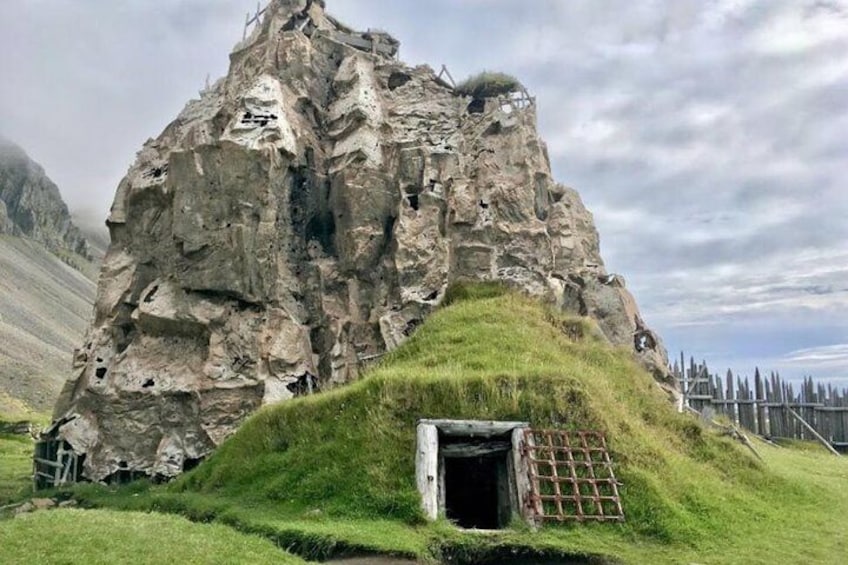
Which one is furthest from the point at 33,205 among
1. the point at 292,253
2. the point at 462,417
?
the point at 462,417

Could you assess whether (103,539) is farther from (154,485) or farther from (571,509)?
(154,485)

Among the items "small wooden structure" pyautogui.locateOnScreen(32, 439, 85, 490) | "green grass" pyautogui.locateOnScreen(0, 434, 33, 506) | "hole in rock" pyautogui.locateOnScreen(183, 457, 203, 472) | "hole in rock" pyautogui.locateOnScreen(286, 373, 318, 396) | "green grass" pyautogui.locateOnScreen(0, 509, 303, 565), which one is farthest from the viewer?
"green grass" pyautogui.locateOnScreen(0, 434, 33, 506)

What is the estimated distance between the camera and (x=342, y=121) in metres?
36.2

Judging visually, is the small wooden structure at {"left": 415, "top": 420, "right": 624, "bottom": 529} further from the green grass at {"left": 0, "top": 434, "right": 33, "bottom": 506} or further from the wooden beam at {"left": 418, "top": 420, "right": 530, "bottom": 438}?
the green grass at {"left": 0, "top": 434, "right": 33, "bottom": 506}

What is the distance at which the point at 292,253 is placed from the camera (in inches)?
1312

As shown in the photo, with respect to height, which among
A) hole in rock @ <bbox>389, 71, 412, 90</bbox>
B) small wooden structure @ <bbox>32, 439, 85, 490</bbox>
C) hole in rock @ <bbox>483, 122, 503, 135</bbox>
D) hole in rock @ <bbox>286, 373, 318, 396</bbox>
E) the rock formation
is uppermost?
the rock formation

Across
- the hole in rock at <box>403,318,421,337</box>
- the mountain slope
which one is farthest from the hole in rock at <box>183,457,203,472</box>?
the mountain slope

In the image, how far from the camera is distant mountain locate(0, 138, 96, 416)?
7947 centimetres

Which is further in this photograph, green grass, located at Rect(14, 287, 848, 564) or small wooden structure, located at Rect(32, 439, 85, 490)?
small wooden structure, located at Rect(32, 439, 85, 490)

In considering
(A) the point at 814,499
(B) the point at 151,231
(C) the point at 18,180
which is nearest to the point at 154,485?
(B) the point at 151,231

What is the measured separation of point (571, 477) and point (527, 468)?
106cm

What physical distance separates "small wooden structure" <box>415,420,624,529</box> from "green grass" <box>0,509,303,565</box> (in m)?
4.67

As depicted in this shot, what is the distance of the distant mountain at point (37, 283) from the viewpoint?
79.5 metres

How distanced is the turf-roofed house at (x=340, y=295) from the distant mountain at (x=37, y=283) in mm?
42031
